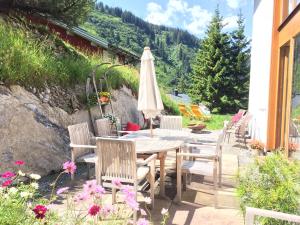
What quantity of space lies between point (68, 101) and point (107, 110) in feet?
6.91

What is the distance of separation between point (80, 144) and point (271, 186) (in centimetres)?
344

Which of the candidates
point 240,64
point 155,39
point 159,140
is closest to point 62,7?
point 159,140

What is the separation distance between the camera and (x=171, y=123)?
7078mm

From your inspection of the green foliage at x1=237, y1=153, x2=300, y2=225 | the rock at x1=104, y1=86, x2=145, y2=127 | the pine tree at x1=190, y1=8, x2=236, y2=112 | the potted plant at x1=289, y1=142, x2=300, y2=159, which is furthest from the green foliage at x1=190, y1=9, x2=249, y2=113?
the green foliage at x1=237, y1=153, x2=300, y2=225

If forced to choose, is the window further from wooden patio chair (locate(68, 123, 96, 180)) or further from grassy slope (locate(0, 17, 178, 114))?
grassy slope (locate(0, 17, 178, 114))

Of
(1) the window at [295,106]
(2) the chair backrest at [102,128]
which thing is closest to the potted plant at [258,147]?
(1) the window at [295,106]

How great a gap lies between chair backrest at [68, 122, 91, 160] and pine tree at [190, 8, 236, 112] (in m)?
21.4

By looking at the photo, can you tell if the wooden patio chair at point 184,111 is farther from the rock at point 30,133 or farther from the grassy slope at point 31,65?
the rock at point 30,133

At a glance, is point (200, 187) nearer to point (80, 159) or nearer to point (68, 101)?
point (80, 159)

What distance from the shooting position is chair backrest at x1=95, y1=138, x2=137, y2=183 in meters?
3.73

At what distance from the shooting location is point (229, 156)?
7680mm

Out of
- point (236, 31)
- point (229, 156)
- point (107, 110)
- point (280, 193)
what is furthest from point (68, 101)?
point (236, 31)

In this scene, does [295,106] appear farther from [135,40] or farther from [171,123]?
[135,40]

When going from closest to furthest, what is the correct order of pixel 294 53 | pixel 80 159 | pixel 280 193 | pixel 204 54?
1. pixel 280 193
2. pixel 80 159
3. pixel 294 53
4. pixel 204 54
